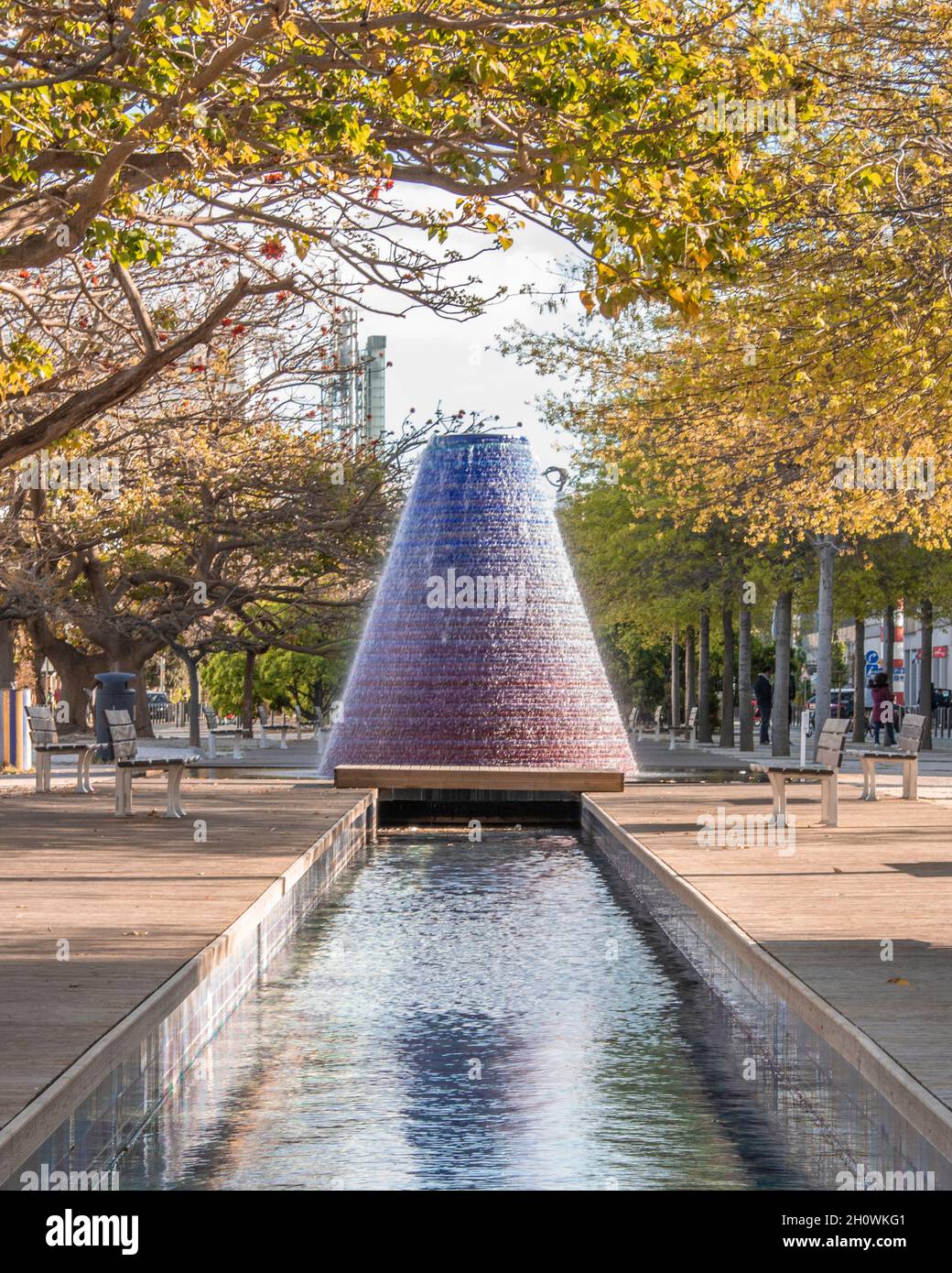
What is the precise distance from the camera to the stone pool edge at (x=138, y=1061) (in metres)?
6.44

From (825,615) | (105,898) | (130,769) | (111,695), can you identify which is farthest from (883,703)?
(105,898)

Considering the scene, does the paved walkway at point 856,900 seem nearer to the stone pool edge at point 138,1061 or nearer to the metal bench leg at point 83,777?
the stone pool edge at point 138,1061

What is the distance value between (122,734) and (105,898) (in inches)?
346

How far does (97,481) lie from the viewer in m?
27.4

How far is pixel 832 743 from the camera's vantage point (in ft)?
65.2

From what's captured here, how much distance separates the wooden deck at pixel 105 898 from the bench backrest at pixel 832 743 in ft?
17.5

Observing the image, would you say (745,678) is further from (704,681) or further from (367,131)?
(367,131)

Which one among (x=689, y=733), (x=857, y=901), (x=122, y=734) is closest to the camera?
(x=857, y=901)

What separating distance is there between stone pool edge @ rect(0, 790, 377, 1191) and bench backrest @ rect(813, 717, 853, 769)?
28.1ft

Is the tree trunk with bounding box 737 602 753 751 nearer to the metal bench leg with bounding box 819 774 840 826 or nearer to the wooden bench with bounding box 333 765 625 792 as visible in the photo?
the wooden bench with bounding box 333 765 625 792
